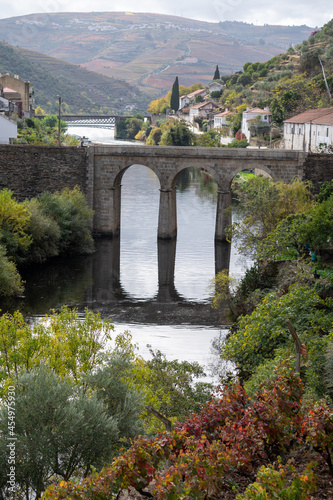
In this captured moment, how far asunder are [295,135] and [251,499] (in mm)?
58527

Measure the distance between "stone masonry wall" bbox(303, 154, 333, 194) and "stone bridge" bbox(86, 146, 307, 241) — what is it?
0.42m


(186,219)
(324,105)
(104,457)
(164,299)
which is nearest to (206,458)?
(104,457)

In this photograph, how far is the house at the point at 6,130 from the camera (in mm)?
50594

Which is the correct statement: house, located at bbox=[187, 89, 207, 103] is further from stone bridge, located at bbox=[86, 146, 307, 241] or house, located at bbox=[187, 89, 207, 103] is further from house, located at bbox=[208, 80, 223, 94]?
stone bridge, located at bbox=[86, 146, 307, 241]

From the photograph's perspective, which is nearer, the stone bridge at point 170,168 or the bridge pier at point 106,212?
the stone bridge at point 170,168

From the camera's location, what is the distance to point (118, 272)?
3944 centimetres

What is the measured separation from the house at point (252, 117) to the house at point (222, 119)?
11.6 metres

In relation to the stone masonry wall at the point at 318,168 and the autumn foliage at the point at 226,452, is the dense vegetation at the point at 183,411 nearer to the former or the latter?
the autumn foliage at the point at 226,452

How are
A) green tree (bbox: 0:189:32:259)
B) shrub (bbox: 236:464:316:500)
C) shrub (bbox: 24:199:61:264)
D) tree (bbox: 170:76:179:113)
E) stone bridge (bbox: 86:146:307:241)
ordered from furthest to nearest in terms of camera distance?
tree (bbox: 170:76:179:113) → stone bridge (bbox: 86:146:307:241) → shrub (bbox: 24:199:61:264) → green tree (bbox: 0:189:32:259) → shrub (bbox: 236:464:316:500)

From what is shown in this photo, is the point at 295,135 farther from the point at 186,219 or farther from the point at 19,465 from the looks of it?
the point at 19,465

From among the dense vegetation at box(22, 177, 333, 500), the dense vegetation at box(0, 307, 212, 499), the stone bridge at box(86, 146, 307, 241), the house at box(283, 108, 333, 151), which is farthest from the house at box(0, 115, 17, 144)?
the dense vegetation at box(22, 177, 333, 500)

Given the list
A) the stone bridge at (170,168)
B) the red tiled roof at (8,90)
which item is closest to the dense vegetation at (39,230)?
the stone bridge at (170,168)

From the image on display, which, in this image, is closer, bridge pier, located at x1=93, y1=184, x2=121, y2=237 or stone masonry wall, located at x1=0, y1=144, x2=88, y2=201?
stone masonry wall, located at x1=0, y1=144, x2=88, y2=201

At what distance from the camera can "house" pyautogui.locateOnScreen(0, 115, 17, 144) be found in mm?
50594
